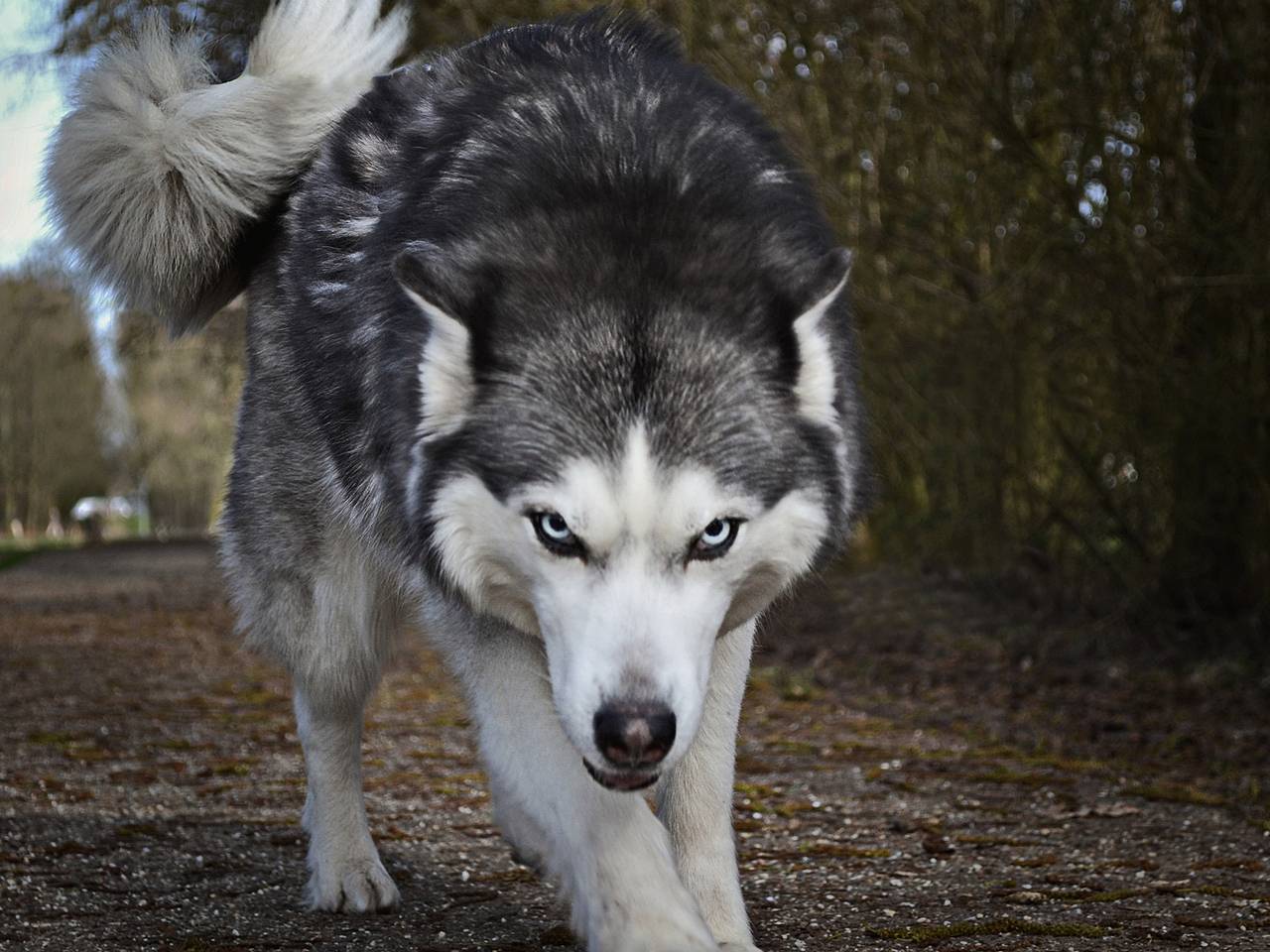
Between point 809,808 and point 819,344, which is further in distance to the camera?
point 809,808

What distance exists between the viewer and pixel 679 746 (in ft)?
9.59

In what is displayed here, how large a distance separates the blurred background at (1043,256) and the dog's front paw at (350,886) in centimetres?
214

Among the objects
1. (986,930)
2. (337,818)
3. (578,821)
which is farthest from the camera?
(337,818)

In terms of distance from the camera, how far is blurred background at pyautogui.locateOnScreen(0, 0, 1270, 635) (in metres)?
7.39

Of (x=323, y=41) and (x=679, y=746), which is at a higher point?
(x=323, y=41)

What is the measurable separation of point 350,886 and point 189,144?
7.36 feet

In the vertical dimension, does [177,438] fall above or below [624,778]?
below

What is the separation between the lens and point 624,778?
298 centimetres

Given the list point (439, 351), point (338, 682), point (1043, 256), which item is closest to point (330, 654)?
point (338, 682)

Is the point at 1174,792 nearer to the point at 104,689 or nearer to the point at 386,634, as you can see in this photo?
the point at 386,634

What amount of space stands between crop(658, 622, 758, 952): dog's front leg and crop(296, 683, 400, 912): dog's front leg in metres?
1.01

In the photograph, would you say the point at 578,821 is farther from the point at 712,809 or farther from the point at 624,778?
the point at 712,809

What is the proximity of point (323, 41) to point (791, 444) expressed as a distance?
2560 mm

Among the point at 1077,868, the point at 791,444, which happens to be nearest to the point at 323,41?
the point at 791,444
